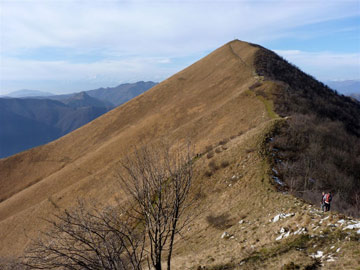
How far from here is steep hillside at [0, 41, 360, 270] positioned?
407 inches

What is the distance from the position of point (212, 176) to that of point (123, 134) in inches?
1570

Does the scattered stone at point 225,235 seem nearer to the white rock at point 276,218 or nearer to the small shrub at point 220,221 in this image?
the small shrub at point 220,221

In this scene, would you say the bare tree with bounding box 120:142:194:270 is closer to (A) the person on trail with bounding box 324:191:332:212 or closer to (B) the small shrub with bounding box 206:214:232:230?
(B) the small shrub with bounding box 206:214:232:230

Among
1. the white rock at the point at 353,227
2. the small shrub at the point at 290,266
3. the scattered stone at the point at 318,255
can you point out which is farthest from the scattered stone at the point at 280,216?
the small shrub at the point at 290,266

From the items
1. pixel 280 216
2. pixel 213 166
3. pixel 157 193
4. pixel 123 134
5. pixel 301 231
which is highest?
pixel 123 134

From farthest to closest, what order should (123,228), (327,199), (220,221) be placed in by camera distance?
(220,221) < (327,199) < (123,228)

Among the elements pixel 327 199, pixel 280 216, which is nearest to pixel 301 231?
pixel 280 216

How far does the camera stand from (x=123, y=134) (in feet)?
188

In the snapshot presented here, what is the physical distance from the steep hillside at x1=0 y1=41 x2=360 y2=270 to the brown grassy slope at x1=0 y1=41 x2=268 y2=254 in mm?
299

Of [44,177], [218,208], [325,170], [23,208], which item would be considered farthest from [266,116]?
[44,177]

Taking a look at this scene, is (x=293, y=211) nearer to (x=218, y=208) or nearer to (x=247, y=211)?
(x=247, y=211)

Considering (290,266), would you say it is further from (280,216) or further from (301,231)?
(280,216)

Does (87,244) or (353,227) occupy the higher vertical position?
(87,244)

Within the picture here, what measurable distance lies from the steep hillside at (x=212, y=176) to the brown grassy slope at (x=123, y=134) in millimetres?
299
